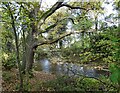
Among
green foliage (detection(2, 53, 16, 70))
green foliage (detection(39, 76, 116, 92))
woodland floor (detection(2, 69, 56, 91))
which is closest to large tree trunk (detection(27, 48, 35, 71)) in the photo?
woodland floor (detection(2, 69, 56, 91))

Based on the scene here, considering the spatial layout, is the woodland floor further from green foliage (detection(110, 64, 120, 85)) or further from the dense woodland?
green foliage (detection(110, 64, 120, 85))

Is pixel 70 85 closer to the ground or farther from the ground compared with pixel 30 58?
closer to the ground

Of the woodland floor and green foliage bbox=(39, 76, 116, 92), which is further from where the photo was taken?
the woodland floor

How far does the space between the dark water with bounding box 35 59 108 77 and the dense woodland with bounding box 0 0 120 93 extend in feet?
0.15

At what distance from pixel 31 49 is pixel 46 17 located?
0.57 m

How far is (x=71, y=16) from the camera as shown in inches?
113

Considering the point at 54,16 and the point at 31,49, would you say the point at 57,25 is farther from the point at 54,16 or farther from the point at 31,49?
the point at 31,49

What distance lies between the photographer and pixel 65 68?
2.88 m

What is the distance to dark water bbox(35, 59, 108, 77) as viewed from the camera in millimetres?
2633

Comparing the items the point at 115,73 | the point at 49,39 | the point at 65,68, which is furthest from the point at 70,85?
the point at 115,73

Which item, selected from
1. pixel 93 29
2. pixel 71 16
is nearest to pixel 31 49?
pixel 71 16

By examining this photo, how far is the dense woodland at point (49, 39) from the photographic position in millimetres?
2471

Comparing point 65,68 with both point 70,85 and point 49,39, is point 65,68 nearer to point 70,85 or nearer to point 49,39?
point 70,85

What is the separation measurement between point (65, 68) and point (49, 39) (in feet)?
1.70
